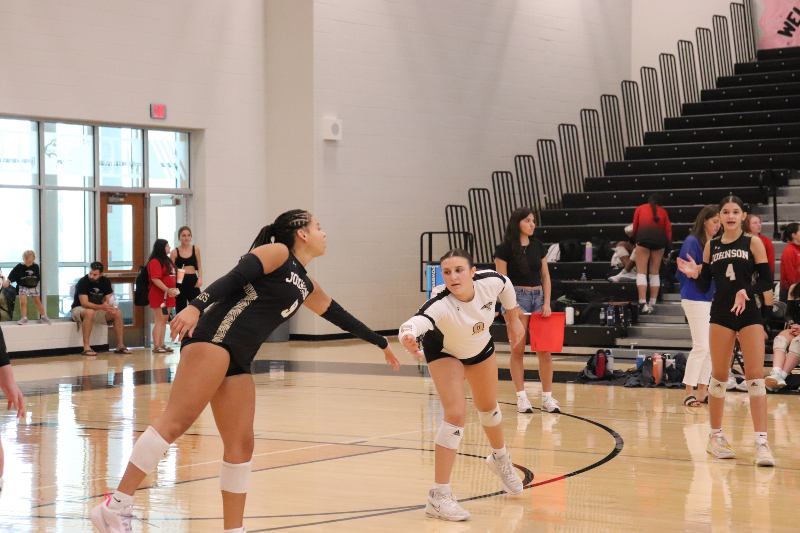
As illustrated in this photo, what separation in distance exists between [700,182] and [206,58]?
8600 millimetres

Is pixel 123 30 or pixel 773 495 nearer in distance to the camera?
pixel 773 495

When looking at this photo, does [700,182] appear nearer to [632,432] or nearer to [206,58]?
[206,58]

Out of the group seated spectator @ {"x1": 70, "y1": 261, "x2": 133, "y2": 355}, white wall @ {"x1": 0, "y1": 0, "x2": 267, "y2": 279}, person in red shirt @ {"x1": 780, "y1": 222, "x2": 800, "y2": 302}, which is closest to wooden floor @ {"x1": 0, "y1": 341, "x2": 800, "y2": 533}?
person in red shirt @ {"x1": 780, "y1": 222, "x2": 800, "y2": 302}

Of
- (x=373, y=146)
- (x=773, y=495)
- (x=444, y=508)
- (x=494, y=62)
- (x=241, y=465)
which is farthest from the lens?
(x=494, y=62)

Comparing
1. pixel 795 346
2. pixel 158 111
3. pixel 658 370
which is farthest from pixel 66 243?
pixel 795 346

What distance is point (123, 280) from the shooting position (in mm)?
16594

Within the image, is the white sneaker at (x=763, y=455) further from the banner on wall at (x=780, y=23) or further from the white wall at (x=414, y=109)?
the banner on wall at (x=780, y=23)

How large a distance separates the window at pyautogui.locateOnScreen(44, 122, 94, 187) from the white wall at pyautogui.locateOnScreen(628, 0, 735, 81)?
12140mm

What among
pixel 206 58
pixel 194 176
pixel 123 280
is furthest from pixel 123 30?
pixel 123 280

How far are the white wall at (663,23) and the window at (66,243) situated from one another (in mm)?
12381

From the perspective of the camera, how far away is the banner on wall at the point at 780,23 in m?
21.9

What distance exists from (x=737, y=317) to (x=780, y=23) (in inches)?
658

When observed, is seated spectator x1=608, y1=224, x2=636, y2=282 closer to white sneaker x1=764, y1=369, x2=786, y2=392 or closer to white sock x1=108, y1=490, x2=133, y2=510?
white sneaker x1=764, y1=369, x2=786, y2=392

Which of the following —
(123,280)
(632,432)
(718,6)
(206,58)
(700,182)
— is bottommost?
(632,432)
